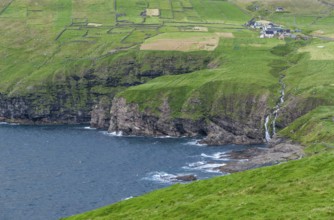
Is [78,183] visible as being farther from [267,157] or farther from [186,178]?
[267,157]

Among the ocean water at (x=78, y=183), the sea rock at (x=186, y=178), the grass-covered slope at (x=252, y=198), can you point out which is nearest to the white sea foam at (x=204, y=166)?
the ocean water at (x=78, y=183)

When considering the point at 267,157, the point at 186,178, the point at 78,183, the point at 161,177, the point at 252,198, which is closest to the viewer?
the point at 252,198

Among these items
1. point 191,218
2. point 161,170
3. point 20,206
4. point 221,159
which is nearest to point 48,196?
point 20,206

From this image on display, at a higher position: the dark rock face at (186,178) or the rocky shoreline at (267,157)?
the rocky shoreline at (267,157)

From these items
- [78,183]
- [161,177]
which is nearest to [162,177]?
[161,177]

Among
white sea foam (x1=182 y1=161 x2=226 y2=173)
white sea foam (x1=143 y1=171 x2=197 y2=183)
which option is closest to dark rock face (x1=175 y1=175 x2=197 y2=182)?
white sea foam (x1=143 y1=171 x2=197 y2=183)

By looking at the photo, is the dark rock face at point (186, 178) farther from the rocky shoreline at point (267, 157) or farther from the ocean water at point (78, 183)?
the rocky shoreline at point (267, 157)

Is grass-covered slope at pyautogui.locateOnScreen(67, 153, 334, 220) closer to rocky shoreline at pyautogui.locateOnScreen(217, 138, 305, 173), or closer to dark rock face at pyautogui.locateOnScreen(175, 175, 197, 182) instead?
dark rock face at pyautogui.locateOnScreen(175, 175, 197, 182)

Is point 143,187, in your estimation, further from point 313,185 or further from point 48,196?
point 313,185

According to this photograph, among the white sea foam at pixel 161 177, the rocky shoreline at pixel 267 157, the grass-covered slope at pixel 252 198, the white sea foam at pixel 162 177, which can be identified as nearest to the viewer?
the grass-covered slope at pixel 252 198
